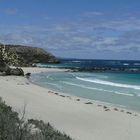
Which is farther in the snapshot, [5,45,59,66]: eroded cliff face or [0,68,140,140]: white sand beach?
[5,45,59,66]: eroded cliff face

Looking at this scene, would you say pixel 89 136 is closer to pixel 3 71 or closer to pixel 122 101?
pixel 122 101

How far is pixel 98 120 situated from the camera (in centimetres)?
1736

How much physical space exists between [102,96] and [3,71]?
23482 mm

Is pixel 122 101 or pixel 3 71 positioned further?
pixel 3 71

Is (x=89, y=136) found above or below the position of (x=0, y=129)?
below

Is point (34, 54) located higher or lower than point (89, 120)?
higher

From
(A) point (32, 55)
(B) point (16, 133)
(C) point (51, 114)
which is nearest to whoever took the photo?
(B) point (16, 133)

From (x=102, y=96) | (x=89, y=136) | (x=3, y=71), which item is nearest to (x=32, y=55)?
(x=3, y=71)

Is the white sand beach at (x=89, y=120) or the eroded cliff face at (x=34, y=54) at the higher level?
the eroded cliff face at (x=34, y=54)

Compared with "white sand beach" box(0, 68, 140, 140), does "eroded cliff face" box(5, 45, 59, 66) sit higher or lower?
higher

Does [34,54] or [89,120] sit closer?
[89,120]

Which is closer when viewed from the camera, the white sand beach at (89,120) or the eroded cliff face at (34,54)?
the white sand beach at (89,120)

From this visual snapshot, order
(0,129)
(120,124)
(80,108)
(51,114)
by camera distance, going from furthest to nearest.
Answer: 1. (80,108)
2. (51,114)
3. (120,124)
4. (0,129)

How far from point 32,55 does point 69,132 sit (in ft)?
355
